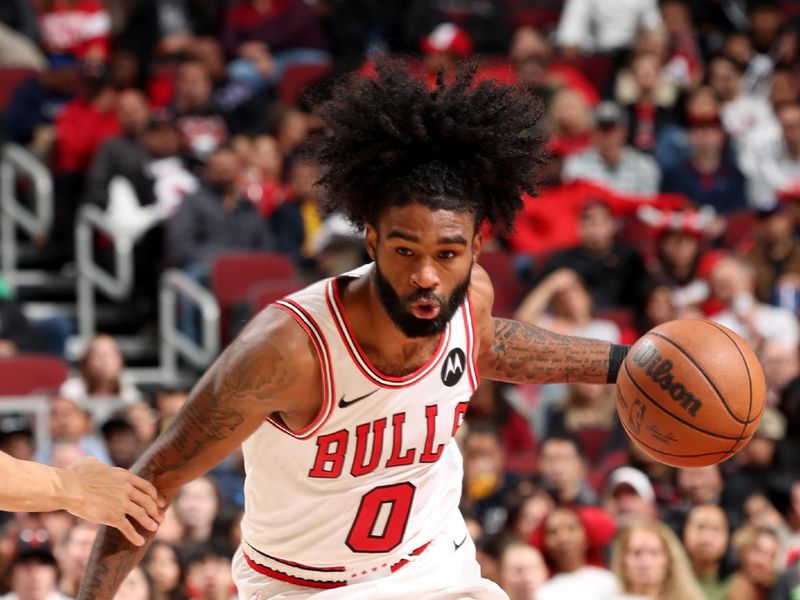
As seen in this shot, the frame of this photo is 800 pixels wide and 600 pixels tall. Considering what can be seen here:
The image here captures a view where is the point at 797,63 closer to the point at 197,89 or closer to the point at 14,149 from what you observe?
the point at 197,89

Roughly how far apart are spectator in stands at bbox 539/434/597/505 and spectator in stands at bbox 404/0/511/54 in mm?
5574

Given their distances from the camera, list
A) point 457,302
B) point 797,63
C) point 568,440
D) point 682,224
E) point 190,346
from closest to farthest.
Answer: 1. point 457,302
2. point 568,440
3. point 190,346
4. point 682,224
5. point 797,63

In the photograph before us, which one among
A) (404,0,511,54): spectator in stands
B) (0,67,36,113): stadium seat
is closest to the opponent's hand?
(0,67,36,113): stadium seat

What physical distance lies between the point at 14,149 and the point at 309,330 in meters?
6.67

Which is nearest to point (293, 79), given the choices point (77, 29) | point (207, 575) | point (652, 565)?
point (77, 29)

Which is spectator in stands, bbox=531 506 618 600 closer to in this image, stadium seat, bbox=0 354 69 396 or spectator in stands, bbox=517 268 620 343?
spectator in stands, bbox=517 268 620 343

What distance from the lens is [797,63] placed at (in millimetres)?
12742

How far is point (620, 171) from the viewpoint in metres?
11.1

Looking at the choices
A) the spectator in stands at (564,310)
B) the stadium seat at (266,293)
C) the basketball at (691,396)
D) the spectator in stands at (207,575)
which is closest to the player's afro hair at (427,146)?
the basketball at (691,396)

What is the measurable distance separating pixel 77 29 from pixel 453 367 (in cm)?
834

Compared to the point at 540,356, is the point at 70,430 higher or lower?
lower

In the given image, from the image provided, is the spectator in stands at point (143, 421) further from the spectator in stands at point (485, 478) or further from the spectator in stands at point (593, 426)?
the spectator in stands at point (593, 426)

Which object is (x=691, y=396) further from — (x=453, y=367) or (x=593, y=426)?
(x=593, y=426)

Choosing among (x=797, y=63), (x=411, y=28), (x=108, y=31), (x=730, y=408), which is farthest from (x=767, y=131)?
(x=730, y=408)
